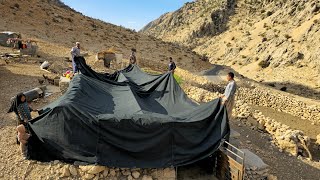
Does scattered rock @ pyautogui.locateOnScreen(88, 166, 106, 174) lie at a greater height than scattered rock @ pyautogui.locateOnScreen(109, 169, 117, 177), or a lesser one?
greater

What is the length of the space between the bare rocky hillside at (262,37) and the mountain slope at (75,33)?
40.3 ft

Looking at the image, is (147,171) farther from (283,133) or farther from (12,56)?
(12,56)

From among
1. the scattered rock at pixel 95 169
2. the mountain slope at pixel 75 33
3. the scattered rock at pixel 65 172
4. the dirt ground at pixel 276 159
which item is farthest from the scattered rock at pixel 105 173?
the mountain slope at pixel 75 33

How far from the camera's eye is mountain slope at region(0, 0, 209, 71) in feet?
111

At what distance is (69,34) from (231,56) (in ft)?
→ 106

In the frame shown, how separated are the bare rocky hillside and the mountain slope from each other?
12.3m

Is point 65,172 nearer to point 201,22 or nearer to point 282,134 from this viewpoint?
point 282,134

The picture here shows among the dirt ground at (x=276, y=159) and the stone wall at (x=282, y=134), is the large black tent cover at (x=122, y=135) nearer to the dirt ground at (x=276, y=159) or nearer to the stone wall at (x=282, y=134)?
the dirt ground at (x=276, y=159)

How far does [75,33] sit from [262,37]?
115 feet

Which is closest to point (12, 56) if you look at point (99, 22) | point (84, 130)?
point (84, 130)

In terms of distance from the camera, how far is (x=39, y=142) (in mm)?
9000

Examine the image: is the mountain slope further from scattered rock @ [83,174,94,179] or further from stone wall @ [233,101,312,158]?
scattered rock @ [83,174,94,179]

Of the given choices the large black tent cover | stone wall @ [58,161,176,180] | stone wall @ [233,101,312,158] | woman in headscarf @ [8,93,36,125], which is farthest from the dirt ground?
woman in headscarf @ [8,93,36,125]

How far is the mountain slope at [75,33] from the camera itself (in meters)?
33.8
